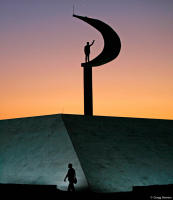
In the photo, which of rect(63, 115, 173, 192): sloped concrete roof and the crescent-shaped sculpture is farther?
the crescent-shaped sculpture

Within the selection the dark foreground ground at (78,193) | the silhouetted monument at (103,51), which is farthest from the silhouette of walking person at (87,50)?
the dark foreground ground at (78,193)

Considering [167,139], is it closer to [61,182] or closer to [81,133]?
[81,133]

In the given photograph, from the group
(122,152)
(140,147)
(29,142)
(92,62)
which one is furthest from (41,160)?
(92,62)

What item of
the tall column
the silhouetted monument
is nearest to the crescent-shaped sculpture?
the silhouetted monument

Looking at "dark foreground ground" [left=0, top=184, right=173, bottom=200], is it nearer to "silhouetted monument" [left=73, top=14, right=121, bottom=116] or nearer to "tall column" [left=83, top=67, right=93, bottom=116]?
"tall column" [left=83, top=67, right=93, bottom=116]

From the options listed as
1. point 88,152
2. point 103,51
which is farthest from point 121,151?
point 103,51

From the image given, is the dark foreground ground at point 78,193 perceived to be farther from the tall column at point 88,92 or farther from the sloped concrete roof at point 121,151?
the tall column at point 88,92

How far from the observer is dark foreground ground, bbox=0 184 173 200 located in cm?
1063

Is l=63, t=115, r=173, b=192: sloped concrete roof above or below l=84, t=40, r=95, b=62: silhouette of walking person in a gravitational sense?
below

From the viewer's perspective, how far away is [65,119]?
14.7 meters

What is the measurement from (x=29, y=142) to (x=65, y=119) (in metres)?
1.73

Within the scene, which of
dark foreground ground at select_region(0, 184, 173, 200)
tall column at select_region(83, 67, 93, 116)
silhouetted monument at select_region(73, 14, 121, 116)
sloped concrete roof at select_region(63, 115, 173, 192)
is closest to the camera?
dark foreground ground at select_region(0, 184, 173, 200)

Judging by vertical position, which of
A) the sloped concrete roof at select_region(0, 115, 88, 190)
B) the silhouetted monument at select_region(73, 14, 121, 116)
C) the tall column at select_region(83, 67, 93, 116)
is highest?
the silhouetted monument at select_region(73, 14, 121, 116)

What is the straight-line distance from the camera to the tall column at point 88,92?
16.4 meters
